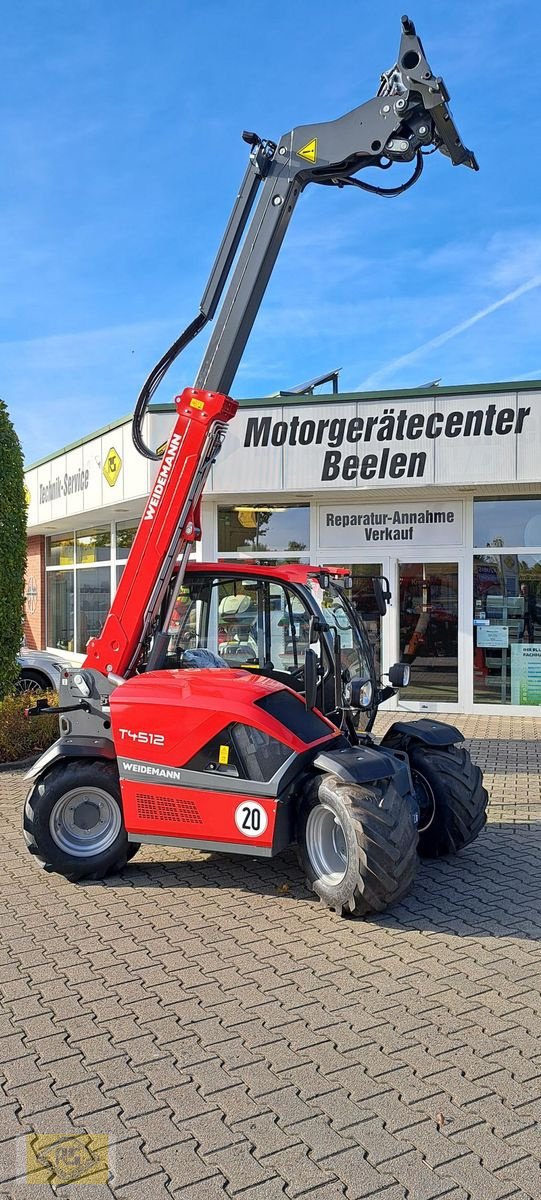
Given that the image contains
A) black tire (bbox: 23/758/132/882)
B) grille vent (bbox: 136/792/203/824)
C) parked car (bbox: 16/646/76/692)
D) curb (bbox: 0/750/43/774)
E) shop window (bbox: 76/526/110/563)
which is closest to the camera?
grille vent (bbox: 136/792/203/824)

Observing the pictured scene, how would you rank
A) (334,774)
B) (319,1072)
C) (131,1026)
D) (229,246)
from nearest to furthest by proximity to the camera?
(319,1072) → (131,1026) → (334,774) → (229,246)

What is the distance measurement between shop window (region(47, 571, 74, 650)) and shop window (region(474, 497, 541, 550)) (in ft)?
33.4

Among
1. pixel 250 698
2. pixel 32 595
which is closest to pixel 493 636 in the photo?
pixel 250 698

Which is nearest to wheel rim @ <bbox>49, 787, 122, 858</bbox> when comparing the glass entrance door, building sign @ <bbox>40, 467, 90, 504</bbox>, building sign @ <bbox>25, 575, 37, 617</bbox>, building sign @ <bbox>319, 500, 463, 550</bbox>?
the glass entrance door

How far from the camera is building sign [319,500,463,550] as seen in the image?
1359 centimetres

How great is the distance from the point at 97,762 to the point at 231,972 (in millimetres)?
1866

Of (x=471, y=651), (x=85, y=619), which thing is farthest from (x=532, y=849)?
(x=85, y=619)

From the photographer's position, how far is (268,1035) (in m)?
3.83

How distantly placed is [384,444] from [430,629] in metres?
2.86

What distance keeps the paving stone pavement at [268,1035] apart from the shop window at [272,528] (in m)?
8.55

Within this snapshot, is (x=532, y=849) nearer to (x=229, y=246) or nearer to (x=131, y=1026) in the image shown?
(x=131, y=1026)

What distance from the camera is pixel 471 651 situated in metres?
13.4

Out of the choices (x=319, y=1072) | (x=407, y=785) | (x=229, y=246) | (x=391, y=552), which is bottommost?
(x=319, y=1072)

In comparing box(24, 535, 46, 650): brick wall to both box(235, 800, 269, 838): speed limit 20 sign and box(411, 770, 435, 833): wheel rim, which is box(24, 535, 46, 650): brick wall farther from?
box(235, 800, 269, 838): speed limit 20 sign
